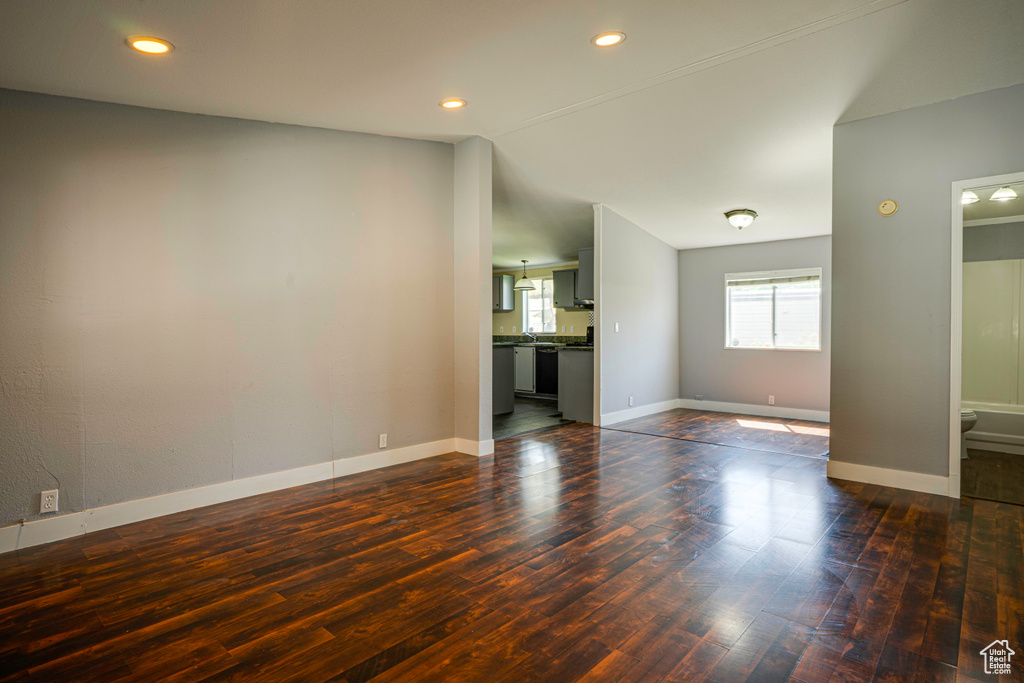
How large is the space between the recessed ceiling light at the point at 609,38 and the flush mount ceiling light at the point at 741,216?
3459 mm

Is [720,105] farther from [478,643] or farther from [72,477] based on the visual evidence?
[72,477]

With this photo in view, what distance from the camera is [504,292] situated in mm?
10086

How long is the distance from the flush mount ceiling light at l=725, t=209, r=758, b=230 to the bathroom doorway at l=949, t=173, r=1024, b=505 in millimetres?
2258

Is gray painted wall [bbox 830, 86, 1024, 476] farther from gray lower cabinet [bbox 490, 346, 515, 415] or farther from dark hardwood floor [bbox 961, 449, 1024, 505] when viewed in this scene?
gray lower cabinet [bbox 490, 346, 515, 415]

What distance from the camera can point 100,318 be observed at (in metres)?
3.02

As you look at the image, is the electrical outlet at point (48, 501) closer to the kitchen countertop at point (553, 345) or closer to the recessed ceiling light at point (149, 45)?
the recessed ceiling light at point (149, 45)

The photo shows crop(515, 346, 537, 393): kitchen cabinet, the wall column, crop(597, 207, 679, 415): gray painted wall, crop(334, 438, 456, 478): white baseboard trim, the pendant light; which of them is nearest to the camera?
crop(334, 438, 456, 478): white baseboard trim

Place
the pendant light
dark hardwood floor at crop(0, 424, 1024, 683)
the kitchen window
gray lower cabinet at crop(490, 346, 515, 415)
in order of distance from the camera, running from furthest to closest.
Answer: the kitchen window
the pendant light
gray lower cabinet at crop(490, 346, 515, 415)
dark hardwood floor at crop(0, 424, 1024, 683)

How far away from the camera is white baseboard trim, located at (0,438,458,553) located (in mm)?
2783

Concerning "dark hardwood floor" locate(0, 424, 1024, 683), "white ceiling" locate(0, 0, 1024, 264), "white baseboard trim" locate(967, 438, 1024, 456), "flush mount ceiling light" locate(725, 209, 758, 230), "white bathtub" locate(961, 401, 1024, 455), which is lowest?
"dark hardwood floor" locate(0, 424, 1024, 683)

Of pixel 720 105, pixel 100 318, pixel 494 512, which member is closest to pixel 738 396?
pixel 720 105

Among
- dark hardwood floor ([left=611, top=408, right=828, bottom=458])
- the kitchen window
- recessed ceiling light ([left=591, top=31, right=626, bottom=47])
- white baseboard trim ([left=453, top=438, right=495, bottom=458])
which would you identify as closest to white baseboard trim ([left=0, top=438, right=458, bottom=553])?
white baseboard trim ([left=453, top=438, right=495, bottom=458])

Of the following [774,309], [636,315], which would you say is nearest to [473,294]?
[636,315]

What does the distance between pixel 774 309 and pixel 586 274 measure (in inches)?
102
